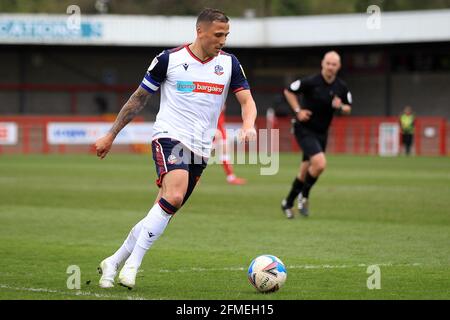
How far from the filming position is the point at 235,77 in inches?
339

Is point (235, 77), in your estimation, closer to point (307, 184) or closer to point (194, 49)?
point (194, 49)

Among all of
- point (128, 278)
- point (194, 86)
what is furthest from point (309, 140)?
point (128, 278)

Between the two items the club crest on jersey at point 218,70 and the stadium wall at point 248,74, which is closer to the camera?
the club crest on jersey at point 218,70

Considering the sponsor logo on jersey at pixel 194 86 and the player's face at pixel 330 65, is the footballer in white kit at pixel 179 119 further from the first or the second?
the player's face at pixel 330 65

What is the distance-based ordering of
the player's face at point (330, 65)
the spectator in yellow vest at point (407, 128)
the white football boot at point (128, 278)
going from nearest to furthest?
the white football boot at point (128, 278)
the player's face at point (330, 65)
the spectator in yellow vest at point (407, 128)

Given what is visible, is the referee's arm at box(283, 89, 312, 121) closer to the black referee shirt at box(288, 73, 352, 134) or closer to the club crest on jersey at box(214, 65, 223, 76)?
the black referee shirt at box(288, 73, 352, 134)

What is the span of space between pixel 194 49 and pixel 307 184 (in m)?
7.27

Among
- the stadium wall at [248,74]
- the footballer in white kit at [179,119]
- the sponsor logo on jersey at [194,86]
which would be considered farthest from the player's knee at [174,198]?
the stadium wall at [248,74]

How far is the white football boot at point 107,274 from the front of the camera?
26.6ft

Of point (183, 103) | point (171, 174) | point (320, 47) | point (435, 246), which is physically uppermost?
point (320, 47)

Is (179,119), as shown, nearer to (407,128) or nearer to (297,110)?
(297,110)

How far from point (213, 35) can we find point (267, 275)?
2144 millimetres

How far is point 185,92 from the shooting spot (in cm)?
829
